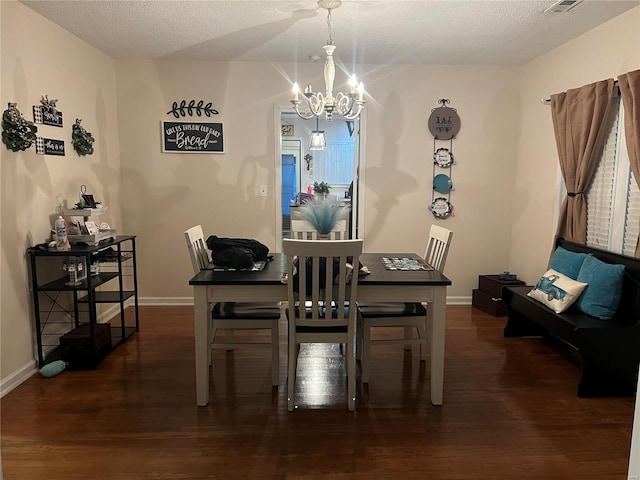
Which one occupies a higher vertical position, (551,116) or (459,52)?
(459,52)

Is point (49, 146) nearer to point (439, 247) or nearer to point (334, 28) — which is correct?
point (334, 28)

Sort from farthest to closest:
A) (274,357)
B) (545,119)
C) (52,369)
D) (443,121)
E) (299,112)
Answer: (443,121)
(545,119)
(299,112)
(52,369)
(274,357)

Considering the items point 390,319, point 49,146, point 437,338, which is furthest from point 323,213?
point 49,146

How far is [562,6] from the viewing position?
9.98 feet

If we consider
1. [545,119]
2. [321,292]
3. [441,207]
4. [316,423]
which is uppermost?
[545,119]

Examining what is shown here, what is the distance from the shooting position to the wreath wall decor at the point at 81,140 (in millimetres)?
3699

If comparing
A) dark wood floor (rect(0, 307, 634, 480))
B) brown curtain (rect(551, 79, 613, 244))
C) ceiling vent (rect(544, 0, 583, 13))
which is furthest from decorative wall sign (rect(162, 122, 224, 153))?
brown curtain (rect(551, 79, 613, 244))

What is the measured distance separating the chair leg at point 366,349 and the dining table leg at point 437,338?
414 mm

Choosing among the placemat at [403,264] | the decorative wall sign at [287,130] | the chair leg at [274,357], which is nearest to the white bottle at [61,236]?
the chair leg at [274,357]

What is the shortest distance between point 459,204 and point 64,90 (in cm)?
375

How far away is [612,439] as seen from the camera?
2.40m

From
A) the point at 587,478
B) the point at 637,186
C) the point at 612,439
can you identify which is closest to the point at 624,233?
the point at 637,186

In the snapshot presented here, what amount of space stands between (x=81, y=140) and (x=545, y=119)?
4.04 meters

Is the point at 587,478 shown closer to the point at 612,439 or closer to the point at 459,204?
the point at 612,439
